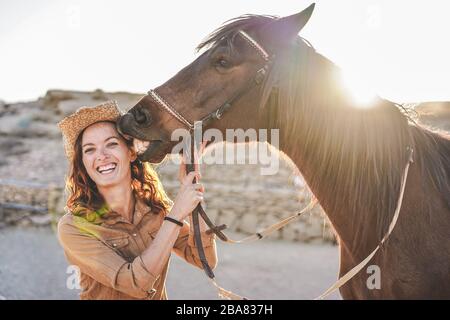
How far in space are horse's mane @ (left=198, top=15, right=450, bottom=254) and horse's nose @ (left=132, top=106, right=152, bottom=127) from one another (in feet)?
1.96

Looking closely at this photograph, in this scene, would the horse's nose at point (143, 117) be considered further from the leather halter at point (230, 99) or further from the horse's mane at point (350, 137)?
the horse's mane at point (350, 137)

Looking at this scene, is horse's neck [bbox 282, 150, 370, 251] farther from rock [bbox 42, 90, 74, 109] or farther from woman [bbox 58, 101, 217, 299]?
rock [bbox 42, 90, 74, 109]

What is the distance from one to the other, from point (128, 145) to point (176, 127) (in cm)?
52

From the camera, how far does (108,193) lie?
9.73 feet

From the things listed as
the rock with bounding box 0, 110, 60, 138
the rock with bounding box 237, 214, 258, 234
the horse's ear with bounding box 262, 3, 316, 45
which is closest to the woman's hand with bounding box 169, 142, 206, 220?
the horse's ear with bounding box 262, 3, 316, 45

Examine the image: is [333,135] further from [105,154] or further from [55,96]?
[55,96]

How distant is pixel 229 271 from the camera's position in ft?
28.1

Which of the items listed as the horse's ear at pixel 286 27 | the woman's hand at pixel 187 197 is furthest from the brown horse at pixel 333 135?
the woman's hand at pixel 187 197

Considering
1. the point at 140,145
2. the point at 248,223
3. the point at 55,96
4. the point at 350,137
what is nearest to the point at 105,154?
the point at 140,145

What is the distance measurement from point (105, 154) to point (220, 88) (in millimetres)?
856

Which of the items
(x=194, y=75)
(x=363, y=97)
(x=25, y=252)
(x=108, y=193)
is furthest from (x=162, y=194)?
(x=25, y=252)

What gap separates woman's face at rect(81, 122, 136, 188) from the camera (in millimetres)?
2889

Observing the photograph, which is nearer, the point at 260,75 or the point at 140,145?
the point at 260,75

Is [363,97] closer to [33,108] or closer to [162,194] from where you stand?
[162,194]
